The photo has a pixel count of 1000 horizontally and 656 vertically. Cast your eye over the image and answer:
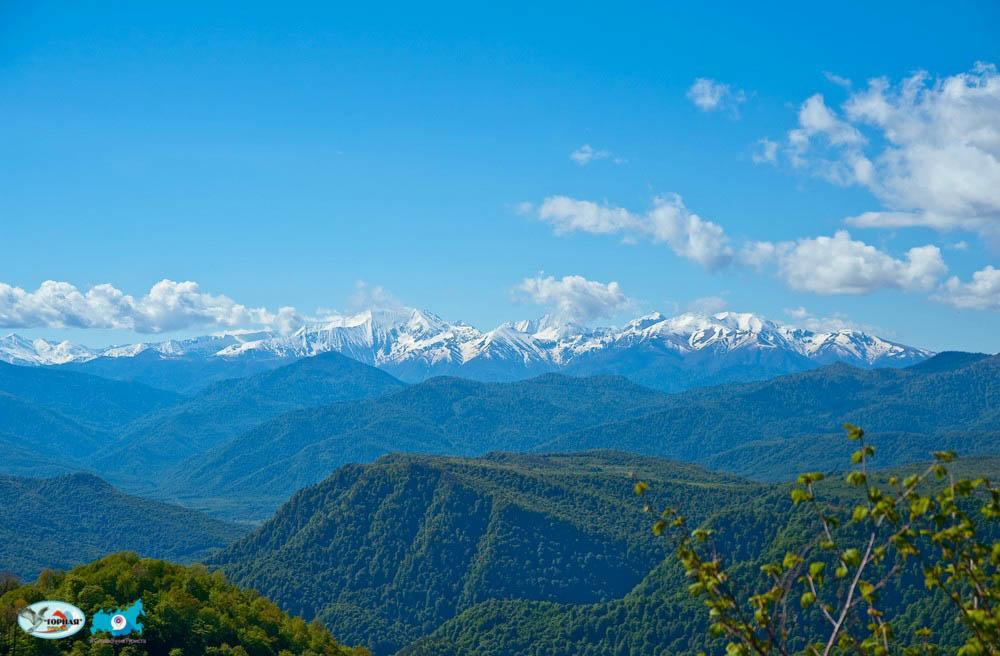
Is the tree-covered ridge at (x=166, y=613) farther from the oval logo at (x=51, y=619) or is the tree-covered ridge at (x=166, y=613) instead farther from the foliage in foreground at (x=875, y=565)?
the foliage in foreground at (x=875, y=565)

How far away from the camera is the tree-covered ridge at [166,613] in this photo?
269 feet

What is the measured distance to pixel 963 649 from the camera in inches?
810

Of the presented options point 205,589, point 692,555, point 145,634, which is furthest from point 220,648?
point 692,555

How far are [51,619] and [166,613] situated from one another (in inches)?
610

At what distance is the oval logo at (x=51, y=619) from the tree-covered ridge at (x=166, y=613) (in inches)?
56.1

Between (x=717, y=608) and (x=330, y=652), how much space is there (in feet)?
356

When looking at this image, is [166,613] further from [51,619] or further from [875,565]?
[875,565]

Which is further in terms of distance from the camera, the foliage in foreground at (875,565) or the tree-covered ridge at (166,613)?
the tree-covered ridge at (166,613)

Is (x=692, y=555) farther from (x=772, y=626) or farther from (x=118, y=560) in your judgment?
(x=118, y=560)

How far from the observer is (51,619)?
83.4m

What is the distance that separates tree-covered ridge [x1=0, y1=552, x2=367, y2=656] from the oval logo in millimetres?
1425

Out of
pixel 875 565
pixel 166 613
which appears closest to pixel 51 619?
pixel 166 613

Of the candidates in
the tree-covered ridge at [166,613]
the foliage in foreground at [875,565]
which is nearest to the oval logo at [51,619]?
the tree-covered ridge at [166,613]

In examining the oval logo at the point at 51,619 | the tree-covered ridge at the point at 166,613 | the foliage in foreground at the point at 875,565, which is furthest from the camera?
the tree-covered ridge at the point at 166,613
